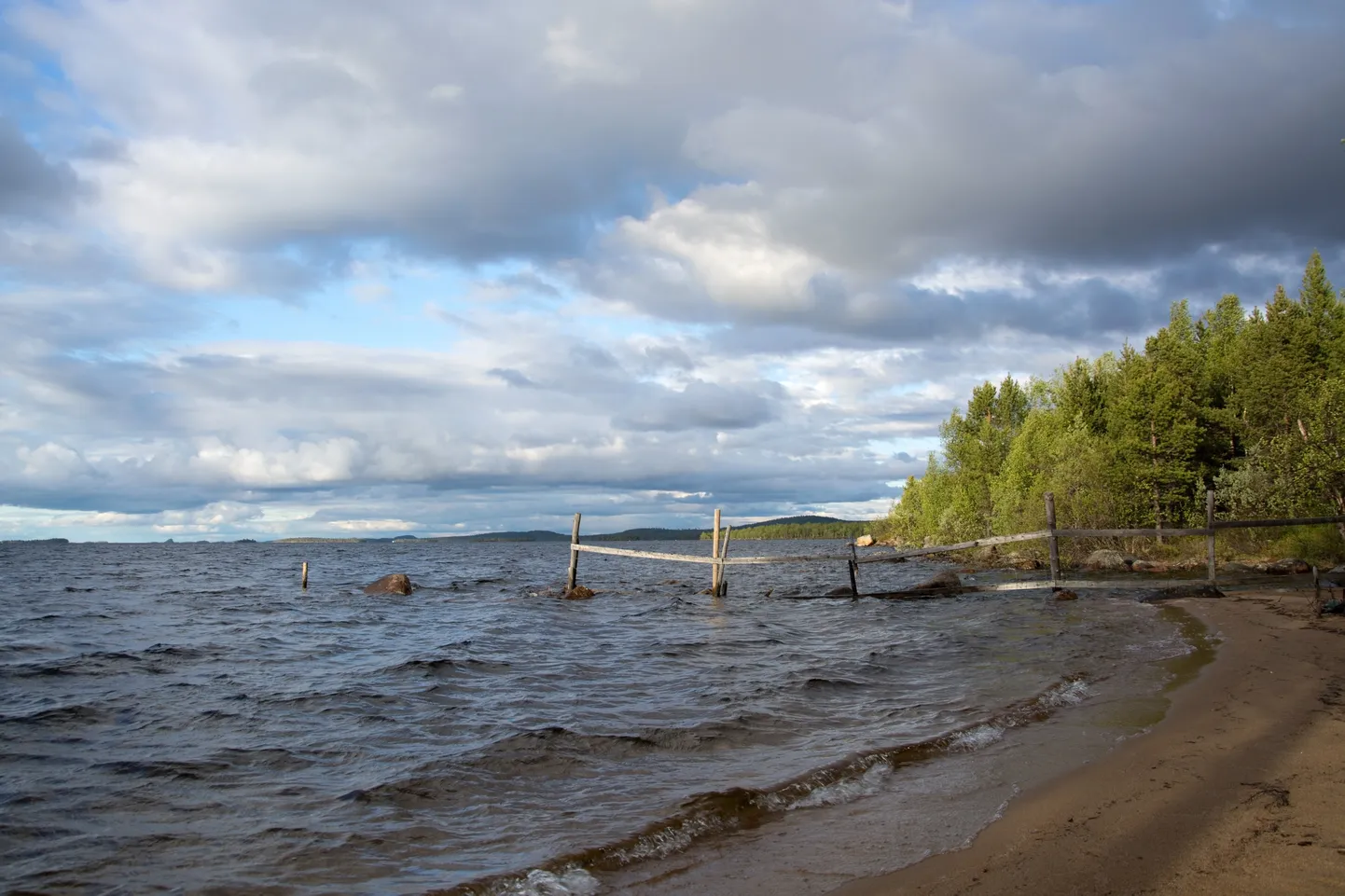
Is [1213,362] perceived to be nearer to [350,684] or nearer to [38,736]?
[350,684]

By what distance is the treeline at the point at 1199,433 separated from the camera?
31500mm

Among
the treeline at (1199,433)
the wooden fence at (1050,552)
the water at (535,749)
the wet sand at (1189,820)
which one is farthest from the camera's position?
the treeline at (1199,433)

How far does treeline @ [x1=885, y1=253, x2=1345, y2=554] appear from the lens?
103 feet

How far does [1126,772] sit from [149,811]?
8.67 m

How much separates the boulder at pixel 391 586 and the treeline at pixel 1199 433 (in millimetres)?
32607

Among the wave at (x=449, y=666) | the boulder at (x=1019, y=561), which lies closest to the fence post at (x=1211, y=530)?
the boulder at (x=1019, y=561)

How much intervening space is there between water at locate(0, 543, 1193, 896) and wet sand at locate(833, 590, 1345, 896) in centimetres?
46

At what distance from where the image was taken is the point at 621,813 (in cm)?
670

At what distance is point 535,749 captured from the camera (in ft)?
29.1

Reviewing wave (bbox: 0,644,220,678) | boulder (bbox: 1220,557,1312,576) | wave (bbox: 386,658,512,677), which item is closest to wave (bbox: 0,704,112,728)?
wave (bbox: 0,644,220,678)

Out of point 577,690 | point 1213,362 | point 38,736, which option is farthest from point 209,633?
point 1213,362

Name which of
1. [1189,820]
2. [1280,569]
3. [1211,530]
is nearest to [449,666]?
[1189,820]

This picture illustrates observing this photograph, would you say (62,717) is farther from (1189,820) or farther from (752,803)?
(1189,820)

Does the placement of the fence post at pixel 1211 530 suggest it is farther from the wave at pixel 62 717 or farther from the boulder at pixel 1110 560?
the wave at pixel 62 717
